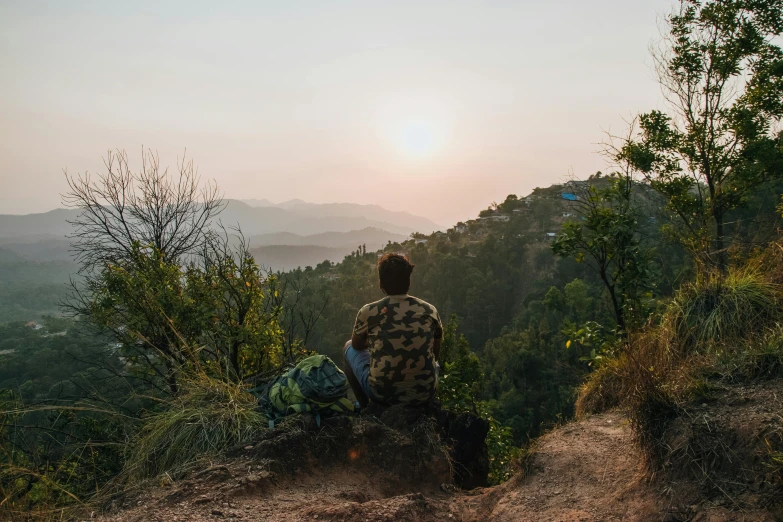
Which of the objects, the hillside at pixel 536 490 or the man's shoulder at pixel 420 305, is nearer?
the hillside at pixel 536 490

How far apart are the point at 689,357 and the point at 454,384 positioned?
3175 millimetres

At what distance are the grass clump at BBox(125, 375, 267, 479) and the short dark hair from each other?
1347 millimetres

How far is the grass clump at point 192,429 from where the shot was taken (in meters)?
3.46

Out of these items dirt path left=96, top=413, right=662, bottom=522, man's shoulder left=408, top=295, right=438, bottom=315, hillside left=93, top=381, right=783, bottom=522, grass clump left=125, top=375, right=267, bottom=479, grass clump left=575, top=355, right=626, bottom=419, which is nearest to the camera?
hillside left=93, top=381, right=783, bottom=522

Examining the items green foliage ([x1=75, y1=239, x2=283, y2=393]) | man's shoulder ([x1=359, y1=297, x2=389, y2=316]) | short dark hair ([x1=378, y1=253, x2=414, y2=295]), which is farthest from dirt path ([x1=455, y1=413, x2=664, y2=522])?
green foliage ([x1=75, y1=239, x2=283, y2=393])

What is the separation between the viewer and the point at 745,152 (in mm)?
7406

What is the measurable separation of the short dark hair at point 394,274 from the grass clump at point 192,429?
1.35 m

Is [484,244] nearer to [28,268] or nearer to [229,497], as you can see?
[229,497]

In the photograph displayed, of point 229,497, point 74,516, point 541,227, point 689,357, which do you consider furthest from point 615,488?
point 541,227

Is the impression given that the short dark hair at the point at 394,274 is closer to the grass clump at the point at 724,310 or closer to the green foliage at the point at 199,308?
the grass clump at the point at 724,310

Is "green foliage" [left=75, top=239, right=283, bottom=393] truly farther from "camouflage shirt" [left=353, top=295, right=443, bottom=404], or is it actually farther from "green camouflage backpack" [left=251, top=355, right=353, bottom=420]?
"camouflage shirt" [left=353, top=295, right=443, bottom=404]

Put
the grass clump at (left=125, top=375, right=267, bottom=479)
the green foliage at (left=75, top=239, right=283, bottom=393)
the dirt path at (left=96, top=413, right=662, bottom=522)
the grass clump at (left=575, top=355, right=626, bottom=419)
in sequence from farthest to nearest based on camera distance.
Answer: the green foliage at (left=75, top=239, right=283, bottom=393)
the grass clump at (left=575, top=355, right=626, bottom=419)
the grass clump at (left=125, top=375, right=267, bottom=479)
the dirt path at (left=96, top=413, right=662, bottom=522)

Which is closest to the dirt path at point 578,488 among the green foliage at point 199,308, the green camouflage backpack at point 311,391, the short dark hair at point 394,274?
the green camouflage backpack at point 311,391

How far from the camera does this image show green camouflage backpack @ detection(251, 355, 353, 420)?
3797 millimetres
